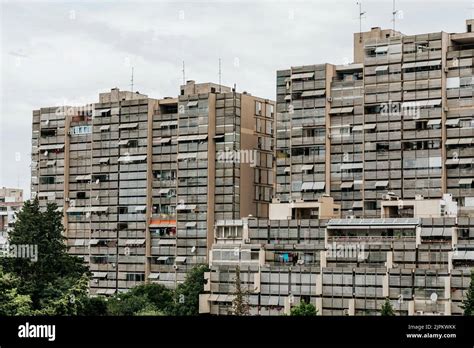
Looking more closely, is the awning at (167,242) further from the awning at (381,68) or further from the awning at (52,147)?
the awning at (381,68)

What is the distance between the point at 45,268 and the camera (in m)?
15.0

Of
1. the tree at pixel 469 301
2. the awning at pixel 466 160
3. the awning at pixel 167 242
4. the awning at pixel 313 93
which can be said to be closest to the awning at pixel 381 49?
the awning at pixel 313 93

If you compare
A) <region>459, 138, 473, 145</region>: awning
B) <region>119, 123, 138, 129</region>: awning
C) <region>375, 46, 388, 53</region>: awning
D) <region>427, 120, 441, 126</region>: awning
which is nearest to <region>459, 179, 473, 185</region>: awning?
<region>459, 138, 473, 145</region>: awning

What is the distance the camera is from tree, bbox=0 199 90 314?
540 inches

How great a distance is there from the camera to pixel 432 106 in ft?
71.3

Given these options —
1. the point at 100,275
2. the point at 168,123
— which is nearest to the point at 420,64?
the point at 168,123

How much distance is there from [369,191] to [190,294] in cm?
439

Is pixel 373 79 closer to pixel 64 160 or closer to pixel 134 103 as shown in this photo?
pixel 134 103

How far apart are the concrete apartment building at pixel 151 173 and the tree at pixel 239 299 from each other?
12.1 ft

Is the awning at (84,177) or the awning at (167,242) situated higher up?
the awning at (84,177)

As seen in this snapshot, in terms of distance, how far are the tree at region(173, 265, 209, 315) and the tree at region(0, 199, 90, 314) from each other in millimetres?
3976

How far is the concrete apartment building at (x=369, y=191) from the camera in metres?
18.3

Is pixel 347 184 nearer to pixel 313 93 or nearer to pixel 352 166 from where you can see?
pixel 352 166

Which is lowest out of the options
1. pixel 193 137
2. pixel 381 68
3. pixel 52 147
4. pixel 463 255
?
pixel 463 255
